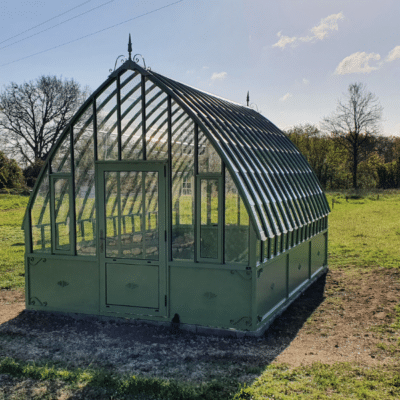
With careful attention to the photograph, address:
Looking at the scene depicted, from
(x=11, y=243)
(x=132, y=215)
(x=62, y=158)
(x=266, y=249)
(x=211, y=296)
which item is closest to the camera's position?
(x=211, y=296)

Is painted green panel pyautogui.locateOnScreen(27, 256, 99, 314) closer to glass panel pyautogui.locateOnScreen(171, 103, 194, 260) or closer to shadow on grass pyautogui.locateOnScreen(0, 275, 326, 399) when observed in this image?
shadow on grass pyautogui.locateOnScreen(0, 275, 326, 399)

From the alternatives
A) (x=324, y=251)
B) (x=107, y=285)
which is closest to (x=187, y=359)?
(x=107, y=285)

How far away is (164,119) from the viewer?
306 inches

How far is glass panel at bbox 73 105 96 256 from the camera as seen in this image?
771cm

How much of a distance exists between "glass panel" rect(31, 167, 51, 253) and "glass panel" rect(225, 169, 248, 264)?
3.38 meters

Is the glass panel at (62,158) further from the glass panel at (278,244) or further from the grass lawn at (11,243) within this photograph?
the glass panel at (278,244)

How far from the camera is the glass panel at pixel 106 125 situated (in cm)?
763

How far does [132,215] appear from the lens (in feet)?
24.3

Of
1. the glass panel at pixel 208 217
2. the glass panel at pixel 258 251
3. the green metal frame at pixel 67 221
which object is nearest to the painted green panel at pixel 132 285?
the green metal frame at pixel 67 221

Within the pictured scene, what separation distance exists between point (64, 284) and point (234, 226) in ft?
11.2

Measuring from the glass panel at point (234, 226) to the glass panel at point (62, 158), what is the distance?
2.98m

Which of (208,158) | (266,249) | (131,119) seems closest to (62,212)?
(131,119)

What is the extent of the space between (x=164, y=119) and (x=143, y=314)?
137 inches

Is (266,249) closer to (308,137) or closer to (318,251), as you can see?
(318,251)
